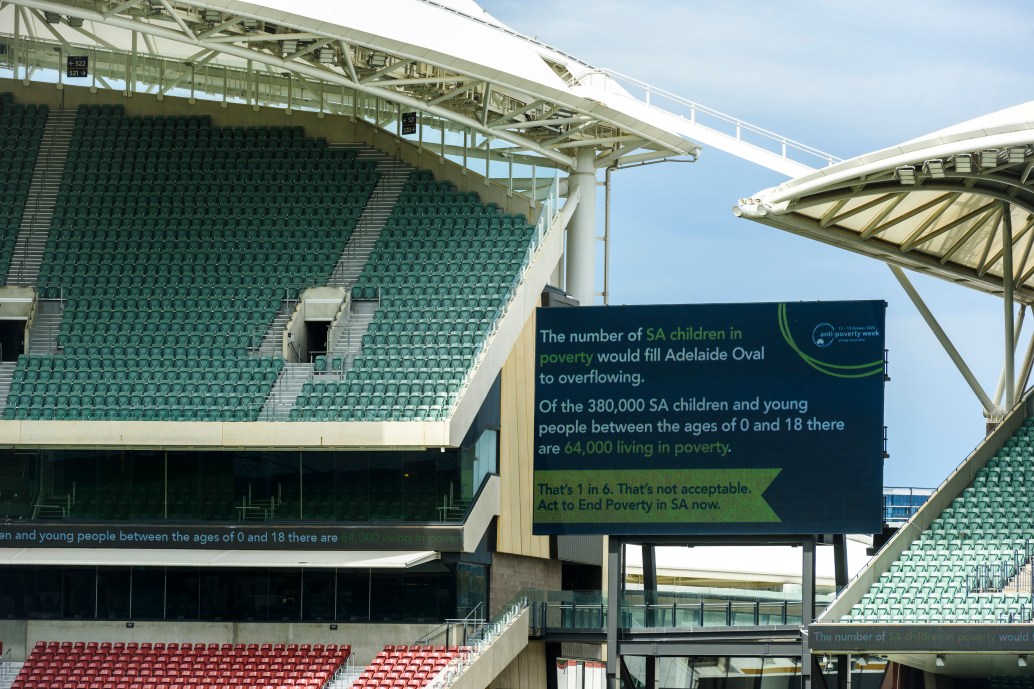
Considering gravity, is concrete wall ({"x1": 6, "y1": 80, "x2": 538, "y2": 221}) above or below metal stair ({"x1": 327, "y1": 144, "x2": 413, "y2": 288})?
above

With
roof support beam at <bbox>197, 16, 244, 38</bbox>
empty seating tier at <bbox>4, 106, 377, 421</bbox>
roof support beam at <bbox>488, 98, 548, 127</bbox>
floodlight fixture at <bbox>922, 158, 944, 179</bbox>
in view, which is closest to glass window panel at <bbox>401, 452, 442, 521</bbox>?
empty seating tier at <bbox>4, 106, 377, 421</bbox>

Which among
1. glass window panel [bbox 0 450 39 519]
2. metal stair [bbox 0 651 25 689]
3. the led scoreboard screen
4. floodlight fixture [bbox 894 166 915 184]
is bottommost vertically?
metal stair [bbox 0 651 25 689]

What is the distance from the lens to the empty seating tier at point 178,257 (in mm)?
34875

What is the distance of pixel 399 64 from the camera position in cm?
3700

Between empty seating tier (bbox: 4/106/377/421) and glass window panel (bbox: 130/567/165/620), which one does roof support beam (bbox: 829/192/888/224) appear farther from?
glass window panel (bbox: 130/567/165/620)

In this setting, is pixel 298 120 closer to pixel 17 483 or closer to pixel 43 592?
pixel 17 483

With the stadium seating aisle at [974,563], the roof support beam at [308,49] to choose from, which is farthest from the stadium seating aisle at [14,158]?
the stadium seating aisle at [974,563]

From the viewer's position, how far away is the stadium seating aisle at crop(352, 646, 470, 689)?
32.2 metres

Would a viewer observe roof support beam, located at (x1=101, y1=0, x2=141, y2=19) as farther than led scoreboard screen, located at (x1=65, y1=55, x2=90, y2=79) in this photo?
No

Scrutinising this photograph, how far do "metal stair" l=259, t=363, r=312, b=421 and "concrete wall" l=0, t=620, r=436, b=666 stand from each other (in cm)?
413

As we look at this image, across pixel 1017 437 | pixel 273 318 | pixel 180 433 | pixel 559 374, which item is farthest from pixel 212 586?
pixel 1017 437

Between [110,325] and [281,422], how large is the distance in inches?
210

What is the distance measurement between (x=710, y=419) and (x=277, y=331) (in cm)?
943

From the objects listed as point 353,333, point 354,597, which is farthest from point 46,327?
point 354,597
